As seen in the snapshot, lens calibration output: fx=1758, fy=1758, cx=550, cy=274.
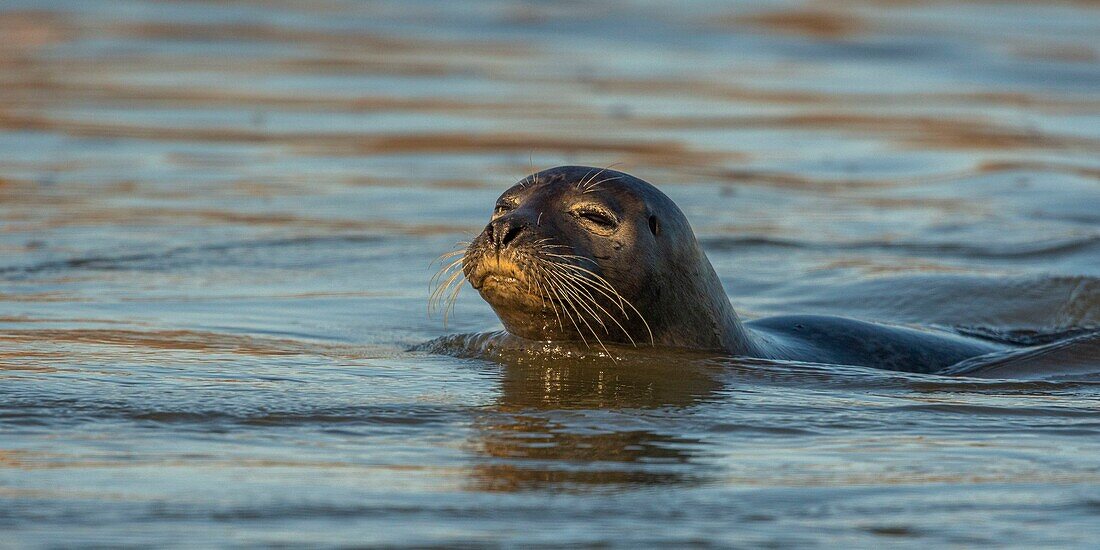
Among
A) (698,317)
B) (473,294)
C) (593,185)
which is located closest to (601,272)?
(593,185)

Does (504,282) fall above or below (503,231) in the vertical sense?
below

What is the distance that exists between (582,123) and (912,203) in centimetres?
372

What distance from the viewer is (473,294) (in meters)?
7.68

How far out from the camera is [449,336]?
6.10 meters

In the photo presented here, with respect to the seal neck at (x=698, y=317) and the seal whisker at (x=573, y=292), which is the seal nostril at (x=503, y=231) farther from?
the seal neck at (x=698, y=317)

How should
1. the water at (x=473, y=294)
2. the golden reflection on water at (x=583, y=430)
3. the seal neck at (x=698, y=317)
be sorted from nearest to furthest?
the water at (x=473, y=294)
the golden reflection on water at (x=583, y=430)
the seal neck at (x=698, y=317)

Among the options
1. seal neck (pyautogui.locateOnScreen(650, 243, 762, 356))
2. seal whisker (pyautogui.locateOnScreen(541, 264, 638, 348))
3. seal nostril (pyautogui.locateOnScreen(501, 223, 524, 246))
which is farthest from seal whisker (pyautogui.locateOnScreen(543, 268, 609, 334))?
seal neck (pyautogui.locateOnScreen(650, 243, 762, 356))

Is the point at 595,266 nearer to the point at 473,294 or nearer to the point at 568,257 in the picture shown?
the point at 568,257

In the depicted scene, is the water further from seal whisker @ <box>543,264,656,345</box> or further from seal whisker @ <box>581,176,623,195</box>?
seal whisker @ <box>581,176,623,195</box>

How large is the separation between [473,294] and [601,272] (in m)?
2.35

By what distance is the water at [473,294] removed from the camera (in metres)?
3.69

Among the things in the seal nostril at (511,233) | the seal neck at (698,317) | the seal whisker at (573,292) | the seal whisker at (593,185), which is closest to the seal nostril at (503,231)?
the seal nostril at (511,233)

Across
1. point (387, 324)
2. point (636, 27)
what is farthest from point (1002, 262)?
point (636, 27)

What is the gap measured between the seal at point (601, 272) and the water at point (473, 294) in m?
0.21
